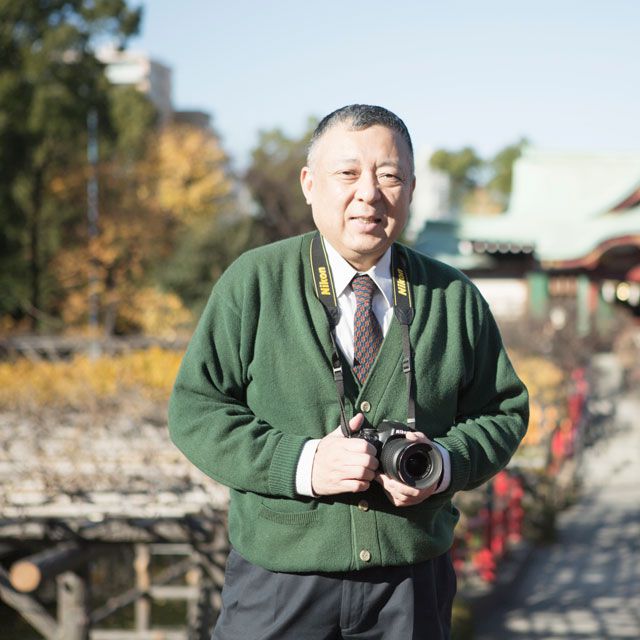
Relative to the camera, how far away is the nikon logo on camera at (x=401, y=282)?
2139mm

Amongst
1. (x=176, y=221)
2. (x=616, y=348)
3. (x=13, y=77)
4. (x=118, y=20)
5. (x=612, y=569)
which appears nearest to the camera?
(x=612, y=569)

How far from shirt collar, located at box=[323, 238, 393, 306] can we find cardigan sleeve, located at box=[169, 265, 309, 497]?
0.19 meters

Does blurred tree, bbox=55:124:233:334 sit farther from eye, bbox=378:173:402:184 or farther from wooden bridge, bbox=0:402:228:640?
eye, bbox=378:173:402:184

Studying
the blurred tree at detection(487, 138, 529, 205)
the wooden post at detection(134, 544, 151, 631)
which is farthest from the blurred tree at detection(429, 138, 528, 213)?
the wooden post at detection(134, 544, 151, 631)

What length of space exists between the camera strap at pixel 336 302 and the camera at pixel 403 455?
2.2 inches

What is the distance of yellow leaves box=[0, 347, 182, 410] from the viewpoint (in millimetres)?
6949

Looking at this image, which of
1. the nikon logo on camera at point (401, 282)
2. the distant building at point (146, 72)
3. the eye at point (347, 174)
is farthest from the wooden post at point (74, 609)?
the distant building at point (146, 72)

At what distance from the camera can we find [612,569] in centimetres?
841

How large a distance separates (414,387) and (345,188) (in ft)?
1.41

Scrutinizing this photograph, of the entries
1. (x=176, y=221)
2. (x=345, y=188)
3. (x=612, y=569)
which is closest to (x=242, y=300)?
(x=345, y=188)

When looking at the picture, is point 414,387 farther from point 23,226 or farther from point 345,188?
point 23,226

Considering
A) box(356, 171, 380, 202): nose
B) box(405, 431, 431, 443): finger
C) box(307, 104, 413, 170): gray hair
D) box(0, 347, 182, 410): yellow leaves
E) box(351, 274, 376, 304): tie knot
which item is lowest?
box(0, 347, 182, 410): yellow leaves

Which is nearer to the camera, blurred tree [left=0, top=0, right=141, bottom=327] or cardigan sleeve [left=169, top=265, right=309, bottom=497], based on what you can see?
cardigan sleeve [left=169, top=265, right=309, bottom=497]

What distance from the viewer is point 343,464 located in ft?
6.25
